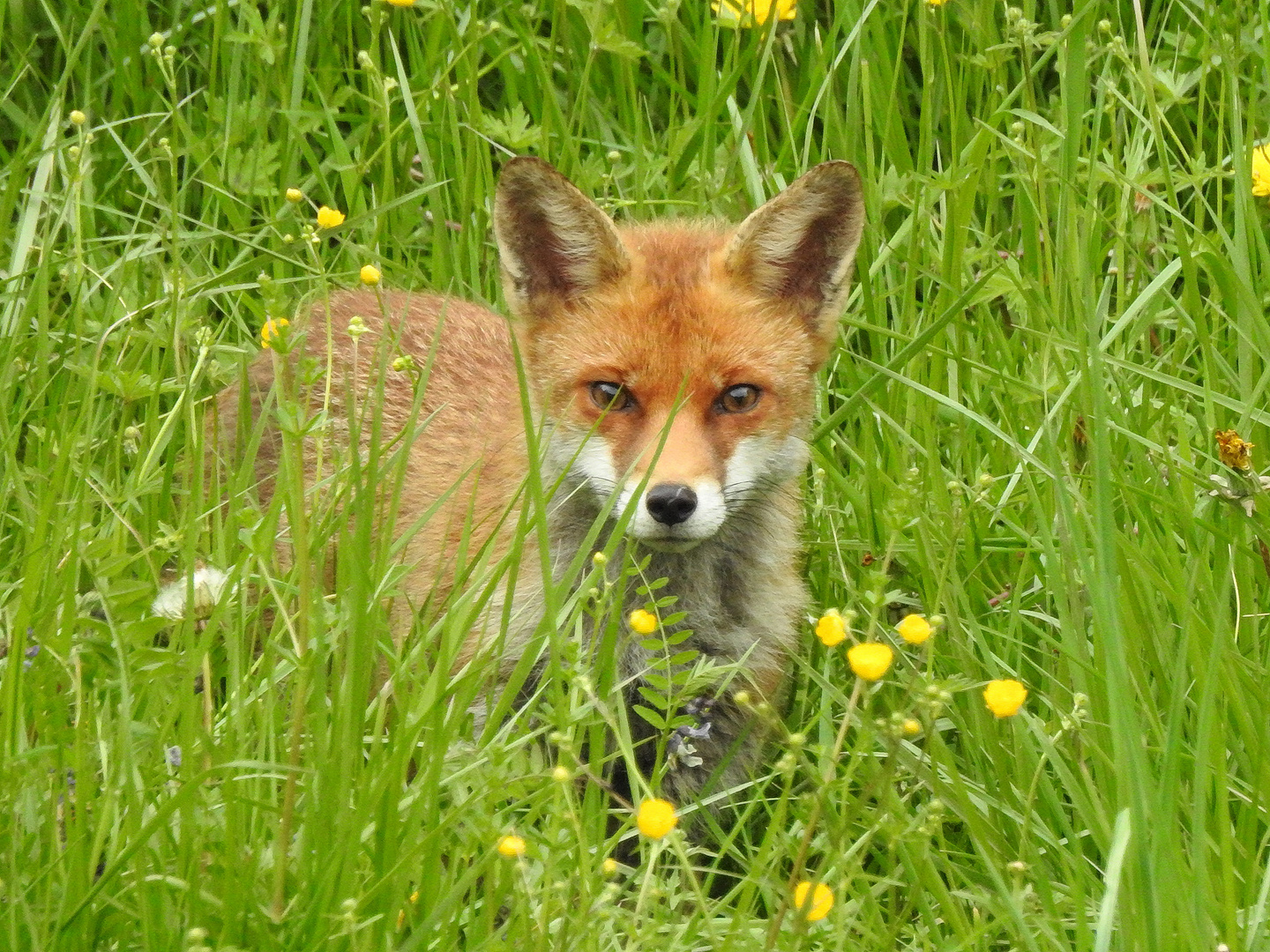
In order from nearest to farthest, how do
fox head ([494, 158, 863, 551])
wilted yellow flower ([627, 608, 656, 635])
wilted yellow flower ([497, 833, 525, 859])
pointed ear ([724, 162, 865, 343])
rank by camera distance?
wilted yellow flower ([497, 833, 525, 859]), wilted yellow flower ([627, 608, 656, 635]), fox head ([494, 158, 863, 551]), pointed ear ([724, 162, 865, 343])

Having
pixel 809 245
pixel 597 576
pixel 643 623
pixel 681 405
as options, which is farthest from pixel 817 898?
pixel 809 245

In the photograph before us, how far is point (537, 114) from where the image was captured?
528cm

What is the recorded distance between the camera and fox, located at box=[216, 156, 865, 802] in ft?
11.4

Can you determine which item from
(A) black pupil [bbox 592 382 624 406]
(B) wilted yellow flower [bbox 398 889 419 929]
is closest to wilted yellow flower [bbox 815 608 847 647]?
(B) wilted yellow flower [bbox 398 889 419 929]

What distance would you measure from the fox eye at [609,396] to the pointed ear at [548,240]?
0.29 metres

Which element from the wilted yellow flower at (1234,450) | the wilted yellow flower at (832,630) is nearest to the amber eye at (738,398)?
the wilted yellow flower at (1234,450)

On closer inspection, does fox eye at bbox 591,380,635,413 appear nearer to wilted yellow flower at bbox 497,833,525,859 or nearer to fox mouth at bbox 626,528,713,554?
fox mouth at bbox 626,528,713,554

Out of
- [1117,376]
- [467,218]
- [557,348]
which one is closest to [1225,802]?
[1117,376]

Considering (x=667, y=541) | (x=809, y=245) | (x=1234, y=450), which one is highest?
(x=809, y=245)

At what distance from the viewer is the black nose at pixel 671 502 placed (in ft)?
10.4

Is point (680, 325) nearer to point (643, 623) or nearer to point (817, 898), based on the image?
point (643, 623)

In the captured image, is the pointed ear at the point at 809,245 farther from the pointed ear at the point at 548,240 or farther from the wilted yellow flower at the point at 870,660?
the wilted yellow flower at the point at 870,660

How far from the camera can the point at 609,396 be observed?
3.54m

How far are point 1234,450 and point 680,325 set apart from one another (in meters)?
1.18
